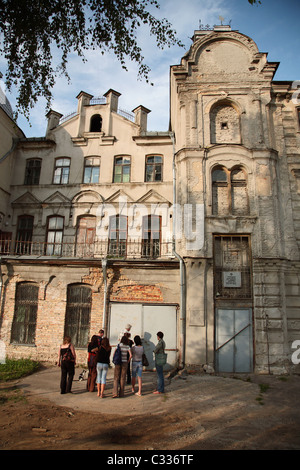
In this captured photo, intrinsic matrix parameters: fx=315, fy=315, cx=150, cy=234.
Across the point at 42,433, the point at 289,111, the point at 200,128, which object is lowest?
the point at 42,433

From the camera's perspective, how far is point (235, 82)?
14758 millimetres

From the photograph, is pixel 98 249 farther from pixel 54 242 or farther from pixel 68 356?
pixel 68 356

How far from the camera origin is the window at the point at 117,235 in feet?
51.6

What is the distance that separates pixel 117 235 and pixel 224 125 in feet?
24.3

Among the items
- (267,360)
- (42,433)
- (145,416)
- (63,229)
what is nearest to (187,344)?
(267,360)

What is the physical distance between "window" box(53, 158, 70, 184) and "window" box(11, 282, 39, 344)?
20.7ft

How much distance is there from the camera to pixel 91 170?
1744cm

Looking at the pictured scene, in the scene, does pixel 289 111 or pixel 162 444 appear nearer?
pixel 162 444

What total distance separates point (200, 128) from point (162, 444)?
12.4 m

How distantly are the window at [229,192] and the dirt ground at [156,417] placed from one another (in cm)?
677

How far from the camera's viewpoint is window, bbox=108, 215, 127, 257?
15723mm

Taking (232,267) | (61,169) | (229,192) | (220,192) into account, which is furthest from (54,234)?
(232,267)

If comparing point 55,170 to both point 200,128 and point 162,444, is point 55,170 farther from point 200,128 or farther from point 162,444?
point 162,444

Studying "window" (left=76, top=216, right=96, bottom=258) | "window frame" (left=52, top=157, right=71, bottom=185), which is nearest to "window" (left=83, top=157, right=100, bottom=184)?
"window frame" (left=52, top=157, right=71, bottom=185)
